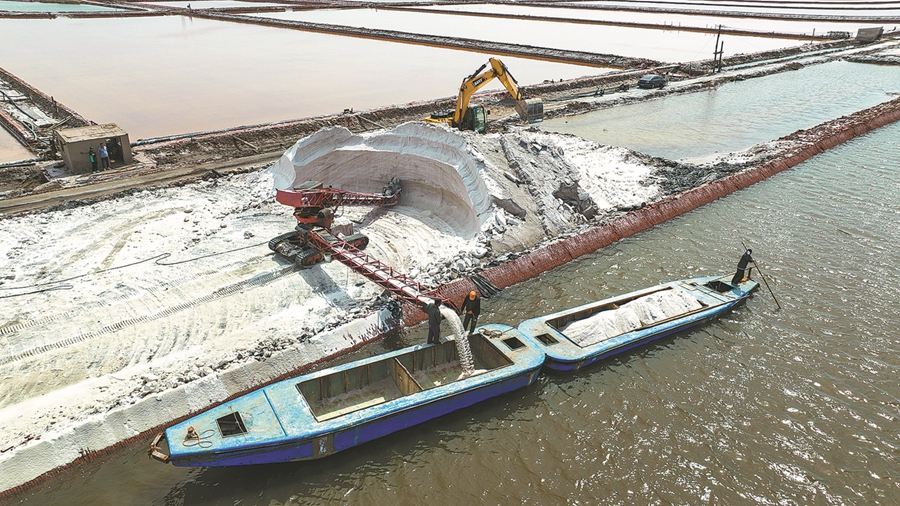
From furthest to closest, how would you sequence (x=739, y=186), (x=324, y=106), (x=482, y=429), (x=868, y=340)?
(x=324, y=106) < (x=739, y=186) < (x=868, y=340) < (x=482, y=429)

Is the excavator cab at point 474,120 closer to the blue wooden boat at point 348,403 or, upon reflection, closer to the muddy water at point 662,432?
the muddy water at point 662,432

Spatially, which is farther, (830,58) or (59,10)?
(59,10)

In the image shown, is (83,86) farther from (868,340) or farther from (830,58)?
(830,58)

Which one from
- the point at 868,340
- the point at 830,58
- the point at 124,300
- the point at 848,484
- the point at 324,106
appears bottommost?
the point at 848,484

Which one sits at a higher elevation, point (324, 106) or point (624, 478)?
point (324, 106)

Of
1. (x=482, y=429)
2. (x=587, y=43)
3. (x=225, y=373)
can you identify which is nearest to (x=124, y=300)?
(x=225, y=373)

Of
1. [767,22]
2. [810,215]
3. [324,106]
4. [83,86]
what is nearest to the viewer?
[810,215]

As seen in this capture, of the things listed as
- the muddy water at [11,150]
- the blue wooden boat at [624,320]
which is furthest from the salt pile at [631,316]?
the muddy water at [11,150]

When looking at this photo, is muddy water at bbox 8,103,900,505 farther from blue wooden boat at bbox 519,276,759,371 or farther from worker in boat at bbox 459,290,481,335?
worker in boat at bbox 459,290,481,335
